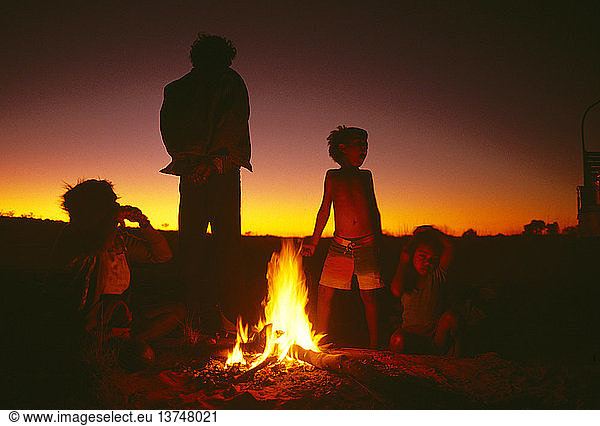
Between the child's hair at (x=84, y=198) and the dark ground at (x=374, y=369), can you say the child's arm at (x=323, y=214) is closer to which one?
the dark ground at (x=374, y=369)

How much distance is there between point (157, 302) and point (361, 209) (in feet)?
16.2

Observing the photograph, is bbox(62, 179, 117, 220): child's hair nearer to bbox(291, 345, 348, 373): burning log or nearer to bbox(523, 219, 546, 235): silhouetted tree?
bbox(291, 345, 348, 373): burning log

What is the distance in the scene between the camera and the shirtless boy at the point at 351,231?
546 cm

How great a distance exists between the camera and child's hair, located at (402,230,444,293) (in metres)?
5.19

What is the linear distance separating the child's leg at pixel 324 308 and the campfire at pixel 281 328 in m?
0.12

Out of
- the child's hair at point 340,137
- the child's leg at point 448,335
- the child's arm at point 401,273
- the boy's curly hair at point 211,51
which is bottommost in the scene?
the child's leg at point 448,335

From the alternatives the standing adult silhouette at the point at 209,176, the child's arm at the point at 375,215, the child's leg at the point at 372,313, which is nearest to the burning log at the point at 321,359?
the child's leg at the point at 372,313

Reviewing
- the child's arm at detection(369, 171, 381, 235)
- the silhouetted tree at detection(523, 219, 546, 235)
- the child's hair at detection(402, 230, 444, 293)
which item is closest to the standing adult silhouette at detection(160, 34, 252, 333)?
the child's arm at detection(369, 171, 381, 235)

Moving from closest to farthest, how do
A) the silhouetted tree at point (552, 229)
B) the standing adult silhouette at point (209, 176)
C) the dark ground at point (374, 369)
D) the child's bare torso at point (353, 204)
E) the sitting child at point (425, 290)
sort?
1. the dark ground at point (374, 369)
2. the sitting child at point (425, 290)
3. the standing adult silhouette at point (209, 176)
4. the child's bare torso at point (353, 204)
5. the silhouetted tree at point (552, 229)

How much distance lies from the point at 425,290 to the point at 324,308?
1172mm

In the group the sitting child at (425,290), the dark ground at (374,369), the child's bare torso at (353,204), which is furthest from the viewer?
the child's bare torso at (353,204)

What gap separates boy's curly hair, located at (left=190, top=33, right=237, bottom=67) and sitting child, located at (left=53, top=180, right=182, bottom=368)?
1884mm

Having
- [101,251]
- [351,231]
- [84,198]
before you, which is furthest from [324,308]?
[84,198]
